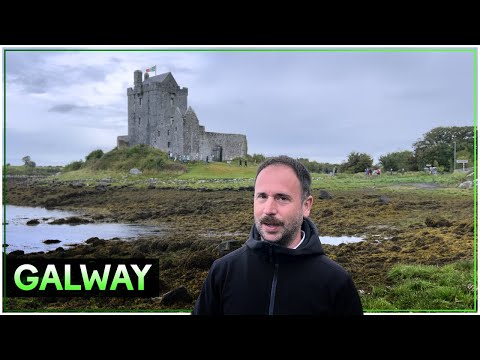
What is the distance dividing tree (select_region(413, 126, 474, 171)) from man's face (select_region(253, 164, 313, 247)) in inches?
89.5

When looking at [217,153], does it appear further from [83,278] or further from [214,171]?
[83,278]

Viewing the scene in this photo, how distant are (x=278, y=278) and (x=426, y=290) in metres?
Answer: 2.28

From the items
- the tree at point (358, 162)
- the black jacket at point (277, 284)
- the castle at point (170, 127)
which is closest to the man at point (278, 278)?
the black jacket at point (277, 284)

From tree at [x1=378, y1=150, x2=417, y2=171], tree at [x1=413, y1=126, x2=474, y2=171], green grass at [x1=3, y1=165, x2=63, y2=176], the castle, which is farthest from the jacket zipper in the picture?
green grass at [x1=3, y1=165, x2=63, y2=176]

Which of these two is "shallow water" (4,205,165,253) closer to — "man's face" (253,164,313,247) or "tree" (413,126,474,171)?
"man's face" (253,164,313,247)

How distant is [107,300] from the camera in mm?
4953

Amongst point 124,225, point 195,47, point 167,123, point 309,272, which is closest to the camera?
point 309,272

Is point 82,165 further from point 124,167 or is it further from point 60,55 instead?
point 60,55

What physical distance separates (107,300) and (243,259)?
83.8 inches

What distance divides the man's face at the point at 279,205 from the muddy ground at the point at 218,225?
1764mm

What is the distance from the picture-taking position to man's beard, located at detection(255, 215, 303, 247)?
343 cm

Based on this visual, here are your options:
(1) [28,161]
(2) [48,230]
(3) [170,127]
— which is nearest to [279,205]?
(3) [170,127]

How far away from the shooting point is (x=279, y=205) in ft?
11.3
